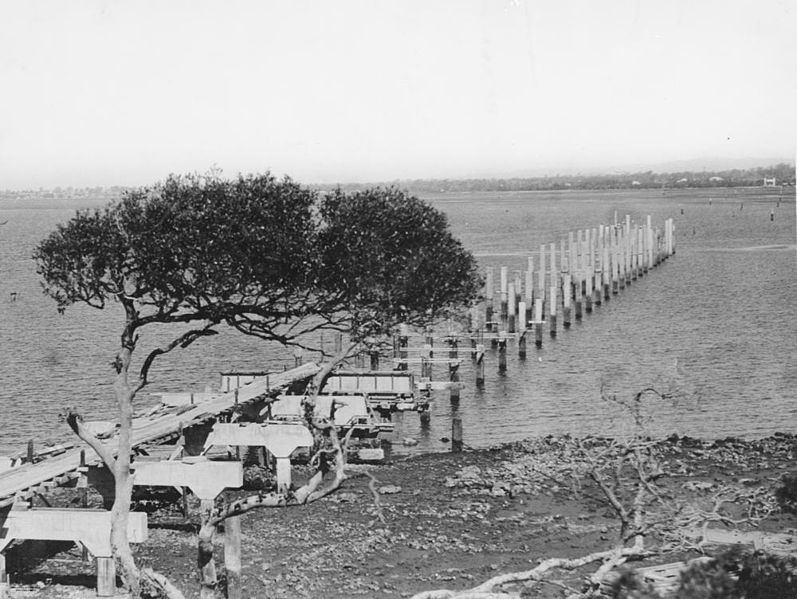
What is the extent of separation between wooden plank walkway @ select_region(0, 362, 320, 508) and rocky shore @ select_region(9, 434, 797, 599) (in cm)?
213

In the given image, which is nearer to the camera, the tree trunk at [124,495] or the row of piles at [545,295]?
the tree trunk at [124,495]

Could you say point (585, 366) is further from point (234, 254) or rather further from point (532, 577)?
point (532, 577)

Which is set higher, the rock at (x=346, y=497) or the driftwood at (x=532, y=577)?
the driftwood at (x=532, y=577)

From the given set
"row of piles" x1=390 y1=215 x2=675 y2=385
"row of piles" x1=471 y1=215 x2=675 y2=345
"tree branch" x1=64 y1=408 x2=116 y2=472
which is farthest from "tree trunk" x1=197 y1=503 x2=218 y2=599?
"row of piles" x1=471 y1=215 x2=675 y2=345

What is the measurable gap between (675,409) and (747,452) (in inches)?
402

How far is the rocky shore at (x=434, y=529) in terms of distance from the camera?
25.6 metres

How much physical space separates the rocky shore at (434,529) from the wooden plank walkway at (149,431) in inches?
84.0

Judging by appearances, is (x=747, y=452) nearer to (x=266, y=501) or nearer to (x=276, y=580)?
(x=276, y=580)

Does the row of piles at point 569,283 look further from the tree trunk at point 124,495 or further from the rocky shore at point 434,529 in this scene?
the tree trunk at point 124,495

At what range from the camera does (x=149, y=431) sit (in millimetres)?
33844

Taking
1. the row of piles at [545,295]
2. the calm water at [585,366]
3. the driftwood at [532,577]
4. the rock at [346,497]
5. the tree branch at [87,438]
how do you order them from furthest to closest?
the row of piles at [545,295] < the calm water at [585,366] < the rock at [346,497] < the tree branch at [87,438] < the driftwood at [532,577]

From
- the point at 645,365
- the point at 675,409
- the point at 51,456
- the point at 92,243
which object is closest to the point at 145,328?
the point at 645,365

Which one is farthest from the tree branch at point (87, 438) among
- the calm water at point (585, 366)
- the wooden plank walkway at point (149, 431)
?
the calm water at point (585, 366)

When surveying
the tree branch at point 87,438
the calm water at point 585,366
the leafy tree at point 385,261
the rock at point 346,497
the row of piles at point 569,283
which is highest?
the leafy tree at point 385,261
